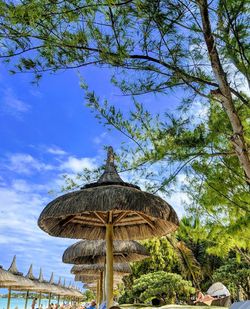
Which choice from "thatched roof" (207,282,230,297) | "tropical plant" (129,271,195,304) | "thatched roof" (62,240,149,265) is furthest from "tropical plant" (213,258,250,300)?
"thatched roof" (62,240,149,265)

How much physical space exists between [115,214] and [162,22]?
2612 millimetres

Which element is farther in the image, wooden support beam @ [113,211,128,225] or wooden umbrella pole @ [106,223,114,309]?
wooden support beam @ [113,211,128,225]

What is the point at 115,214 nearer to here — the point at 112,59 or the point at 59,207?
the point at 59,207

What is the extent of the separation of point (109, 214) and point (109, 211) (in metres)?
0.27

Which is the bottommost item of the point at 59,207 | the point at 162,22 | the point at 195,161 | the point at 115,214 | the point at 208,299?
the point at 208,299

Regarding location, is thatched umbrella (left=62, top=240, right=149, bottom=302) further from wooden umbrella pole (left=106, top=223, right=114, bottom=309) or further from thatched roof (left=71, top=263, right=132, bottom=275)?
wooden umbrella pole (left=106, top=223, right=114, bottom=309)

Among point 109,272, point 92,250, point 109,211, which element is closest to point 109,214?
point 109,211

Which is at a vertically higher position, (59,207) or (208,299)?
(59,207)

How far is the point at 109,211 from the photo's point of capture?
4586mm

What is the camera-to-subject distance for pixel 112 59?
3514mm

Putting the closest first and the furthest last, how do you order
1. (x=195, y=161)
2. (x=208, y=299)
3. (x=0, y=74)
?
(x=0, y=74)
(x=195, y=161)
(x=208, y=299)

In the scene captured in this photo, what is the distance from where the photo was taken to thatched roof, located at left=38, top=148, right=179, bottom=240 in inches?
148

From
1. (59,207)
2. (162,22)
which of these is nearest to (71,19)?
(162,22)

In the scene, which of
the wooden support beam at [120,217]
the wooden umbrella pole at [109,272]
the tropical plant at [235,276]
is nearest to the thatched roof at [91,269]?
the wooden support beam at [120,217]
